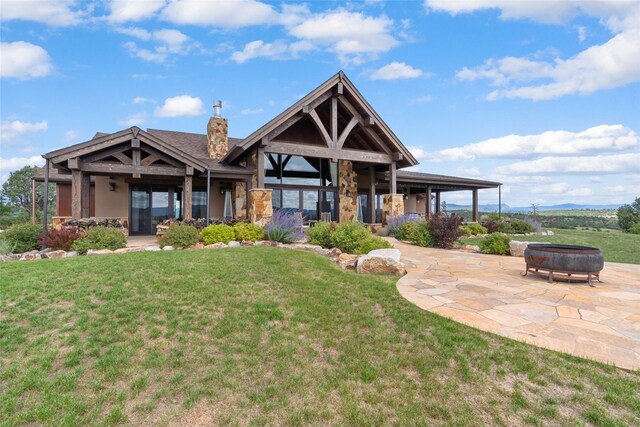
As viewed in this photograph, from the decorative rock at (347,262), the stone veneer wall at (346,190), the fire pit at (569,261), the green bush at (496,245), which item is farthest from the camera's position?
the stone veneer wall at (346,190)

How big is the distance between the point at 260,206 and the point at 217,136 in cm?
626

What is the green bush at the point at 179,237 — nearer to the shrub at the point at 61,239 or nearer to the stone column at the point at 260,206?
the shrub at the point at 61,239

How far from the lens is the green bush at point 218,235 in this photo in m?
10.0

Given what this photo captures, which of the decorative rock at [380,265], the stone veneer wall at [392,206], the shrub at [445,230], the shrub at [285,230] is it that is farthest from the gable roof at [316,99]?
the decorative rock at [380,265]

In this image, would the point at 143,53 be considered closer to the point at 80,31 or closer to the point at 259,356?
the point at 80,31

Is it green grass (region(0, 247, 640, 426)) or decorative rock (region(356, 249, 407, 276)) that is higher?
decorative rock (region(356, 249, 407, 276))

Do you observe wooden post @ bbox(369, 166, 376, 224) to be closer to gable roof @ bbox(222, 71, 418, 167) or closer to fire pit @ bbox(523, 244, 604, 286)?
gable roof @ bbox(222, 71, 418, 167)

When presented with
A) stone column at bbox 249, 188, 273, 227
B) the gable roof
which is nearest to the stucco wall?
the gable roof

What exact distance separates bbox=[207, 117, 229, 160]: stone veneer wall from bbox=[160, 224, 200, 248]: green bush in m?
7.01

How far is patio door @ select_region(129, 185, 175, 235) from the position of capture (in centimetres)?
1449

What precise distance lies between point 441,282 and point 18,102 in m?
21.8

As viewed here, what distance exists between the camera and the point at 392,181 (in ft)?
49.4

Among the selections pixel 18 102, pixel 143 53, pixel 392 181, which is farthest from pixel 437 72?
pixel 18 102

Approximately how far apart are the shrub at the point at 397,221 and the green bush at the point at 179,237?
816 centimetres
